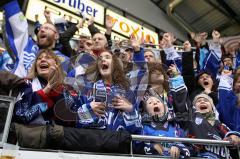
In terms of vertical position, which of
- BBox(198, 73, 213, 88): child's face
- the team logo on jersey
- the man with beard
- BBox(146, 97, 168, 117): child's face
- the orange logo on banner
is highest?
the orange logo on banner

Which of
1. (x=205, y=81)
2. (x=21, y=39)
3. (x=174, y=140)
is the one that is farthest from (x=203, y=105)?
(x=21, y=39)

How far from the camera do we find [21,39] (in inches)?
131

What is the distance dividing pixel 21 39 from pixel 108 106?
1328mm

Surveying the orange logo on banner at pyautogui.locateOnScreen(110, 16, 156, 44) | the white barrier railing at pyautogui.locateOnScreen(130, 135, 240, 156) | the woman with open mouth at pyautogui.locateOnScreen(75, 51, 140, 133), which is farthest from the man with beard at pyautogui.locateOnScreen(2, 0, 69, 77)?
the orange logo on banner at pyautogui.locateOnScreen(110, 16, 156, 44)

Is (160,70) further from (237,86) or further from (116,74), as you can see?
(237,86)

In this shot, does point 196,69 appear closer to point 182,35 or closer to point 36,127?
point 36,127

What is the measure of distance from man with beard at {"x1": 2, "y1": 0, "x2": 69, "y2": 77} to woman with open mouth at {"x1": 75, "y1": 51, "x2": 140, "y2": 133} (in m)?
0.66

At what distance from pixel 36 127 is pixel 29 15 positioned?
517 centimetres

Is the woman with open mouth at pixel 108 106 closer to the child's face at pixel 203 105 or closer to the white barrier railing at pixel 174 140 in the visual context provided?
the white barrier railing at pixel 174 140

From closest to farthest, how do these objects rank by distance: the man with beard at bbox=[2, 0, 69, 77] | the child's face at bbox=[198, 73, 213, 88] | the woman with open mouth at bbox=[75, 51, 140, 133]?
the woman with open mouth at bbox=[75, 51, 140, 133] → the man with beard at bbox=[2, 0, 69, 77] → the child's face at bbox=[198, 73, 213, 88]

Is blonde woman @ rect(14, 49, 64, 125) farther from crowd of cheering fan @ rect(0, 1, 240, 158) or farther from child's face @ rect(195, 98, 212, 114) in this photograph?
child's face @ rect(195, 98, 212, 114)

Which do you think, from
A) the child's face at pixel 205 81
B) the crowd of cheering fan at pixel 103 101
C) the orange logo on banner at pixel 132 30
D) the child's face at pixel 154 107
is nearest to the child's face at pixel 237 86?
the crowd of cheering fan at pixel 103 101

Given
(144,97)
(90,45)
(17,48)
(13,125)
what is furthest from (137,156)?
(90,45)

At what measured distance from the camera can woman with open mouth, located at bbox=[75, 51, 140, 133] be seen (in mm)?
2363
